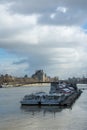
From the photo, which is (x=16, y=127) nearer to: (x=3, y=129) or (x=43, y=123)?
(x=3, y=129)

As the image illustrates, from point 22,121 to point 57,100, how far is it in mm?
29321

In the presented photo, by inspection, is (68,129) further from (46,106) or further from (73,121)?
(46,106)

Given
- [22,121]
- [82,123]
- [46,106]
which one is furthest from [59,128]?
[46,106]

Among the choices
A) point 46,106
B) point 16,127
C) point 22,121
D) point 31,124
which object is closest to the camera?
point 16,127

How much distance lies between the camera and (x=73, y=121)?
2151 inches

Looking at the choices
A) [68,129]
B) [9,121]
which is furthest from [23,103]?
[68,129]

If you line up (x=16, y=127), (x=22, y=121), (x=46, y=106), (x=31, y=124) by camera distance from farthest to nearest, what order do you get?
(x=46, y=106), (x=22, y=121), (x=31, y=124), (x=16, y=127)

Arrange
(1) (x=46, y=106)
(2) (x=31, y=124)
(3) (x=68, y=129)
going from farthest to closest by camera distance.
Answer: (1) (x=46, y=106), (2) (x=31, y=124), (3) (x=68, y=129)

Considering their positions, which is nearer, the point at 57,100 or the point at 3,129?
the point at 3,129

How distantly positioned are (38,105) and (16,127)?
117 feet

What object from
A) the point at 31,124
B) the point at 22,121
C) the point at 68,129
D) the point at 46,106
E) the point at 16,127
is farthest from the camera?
the point at 46,106

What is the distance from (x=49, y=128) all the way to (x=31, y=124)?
17.5 feet

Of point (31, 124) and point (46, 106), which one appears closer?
point (31, 124)

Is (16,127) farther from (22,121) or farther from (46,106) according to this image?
(46,106)
